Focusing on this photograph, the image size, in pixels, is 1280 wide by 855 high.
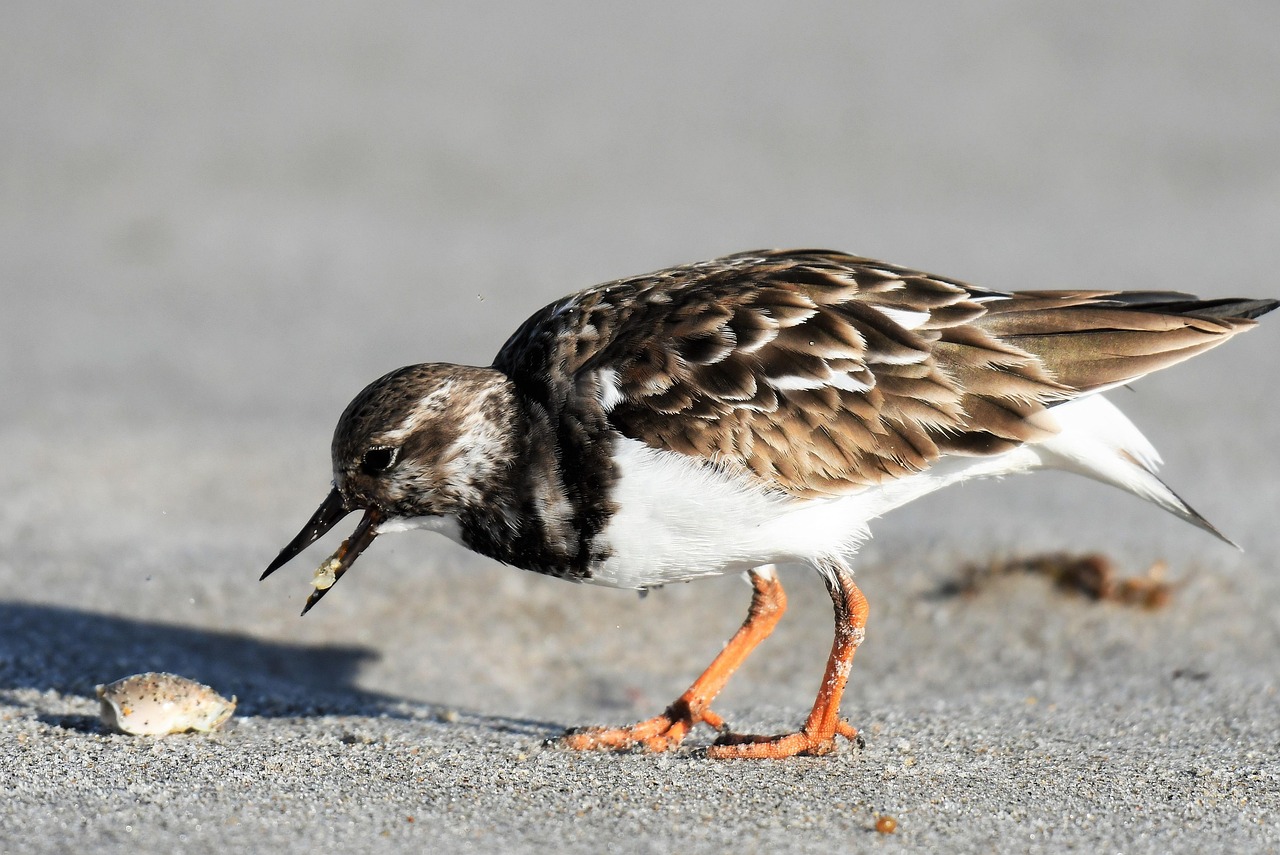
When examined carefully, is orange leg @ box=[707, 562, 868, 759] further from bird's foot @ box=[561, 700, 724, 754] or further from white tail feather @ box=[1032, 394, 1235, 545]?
white tail feather @ box=[1032, 394, 1235, 545]

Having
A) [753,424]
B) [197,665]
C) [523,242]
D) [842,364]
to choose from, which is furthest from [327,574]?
[523,242]

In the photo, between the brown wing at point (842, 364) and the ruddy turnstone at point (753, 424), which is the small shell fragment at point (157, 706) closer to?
the ruddy turnstone at point (753, 424)

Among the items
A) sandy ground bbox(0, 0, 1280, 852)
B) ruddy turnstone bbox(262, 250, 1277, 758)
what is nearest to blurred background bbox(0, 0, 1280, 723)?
sandy ground bbox(0, 0, 1280, 852)

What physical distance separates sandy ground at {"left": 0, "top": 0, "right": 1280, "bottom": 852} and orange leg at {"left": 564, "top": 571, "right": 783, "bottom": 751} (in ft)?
0.57

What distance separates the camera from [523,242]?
10.8 m

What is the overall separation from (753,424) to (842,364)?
34 centimetres

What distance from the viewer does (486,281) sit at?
33.3ft

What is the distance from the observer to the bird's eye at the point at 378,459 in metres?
4.20

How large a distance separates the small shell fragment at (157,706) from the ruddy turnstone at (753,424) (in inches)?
21.5

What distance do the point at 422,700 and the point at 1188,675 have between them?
10.2 ft

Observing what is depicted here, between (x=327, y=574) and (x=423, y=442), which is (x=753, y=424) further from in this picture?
(x=327, y=574)

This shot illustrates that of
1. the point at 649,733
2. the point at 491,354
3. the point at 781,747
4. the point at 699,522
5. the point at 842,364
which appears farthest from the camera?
the point at 491,354

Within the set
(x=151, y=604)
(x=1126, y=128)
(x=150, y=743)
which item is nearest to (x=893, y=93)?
(x=1126, y=128)

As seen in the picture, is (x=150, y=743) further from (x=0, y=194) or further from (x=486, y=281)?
(x=0, y=194)
